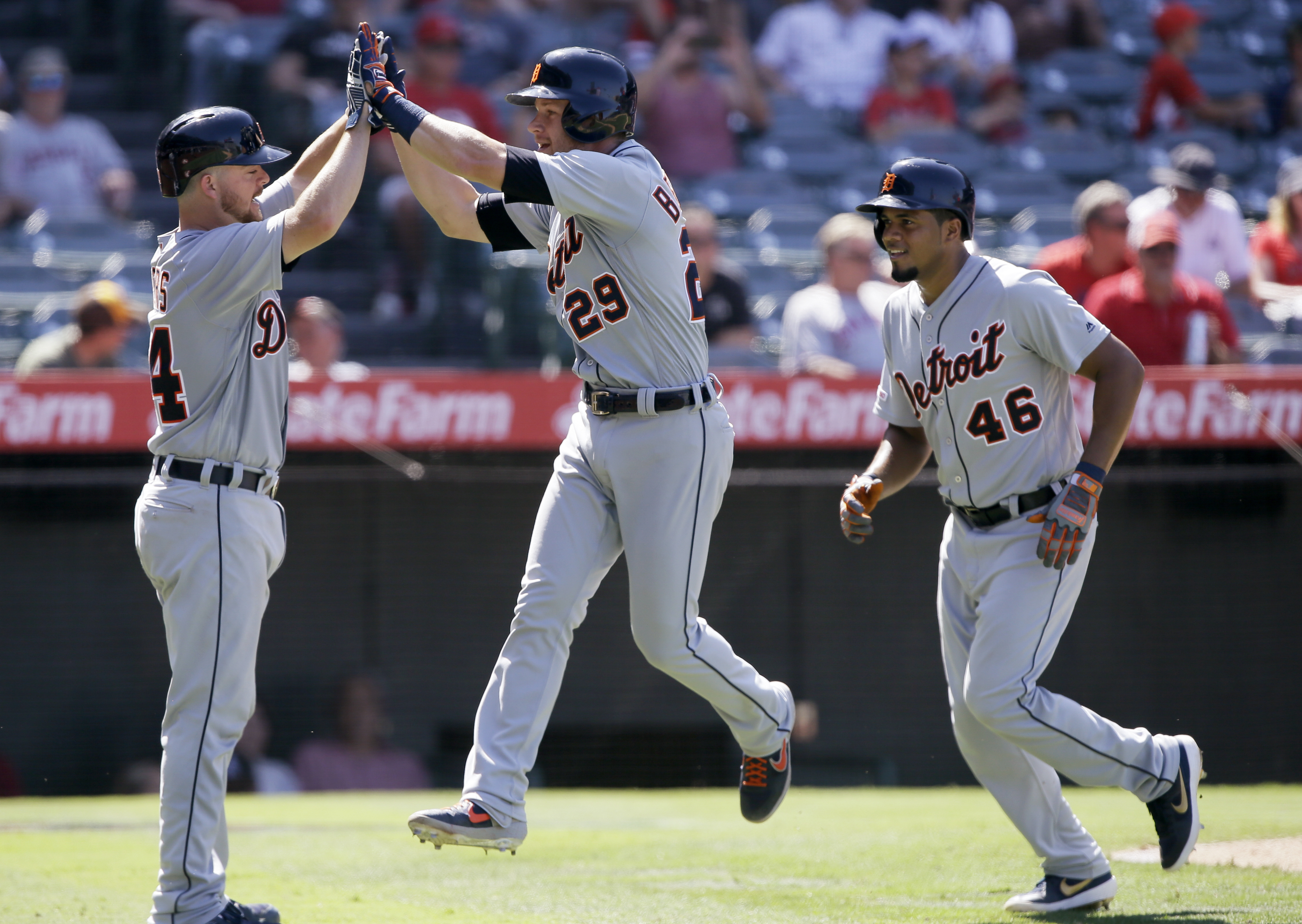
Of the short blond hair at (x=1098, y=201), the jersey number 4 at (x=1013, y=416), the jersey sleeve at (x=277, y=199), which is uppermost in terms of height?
the short blond hair at (x=1098, y=201)

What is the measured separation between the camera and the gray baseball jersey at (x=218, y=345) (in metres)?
3.22

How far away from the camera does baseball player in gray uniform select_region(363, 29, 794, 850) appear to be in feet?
11.3

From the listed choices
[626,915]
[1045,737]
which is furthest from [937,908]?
[626,915]

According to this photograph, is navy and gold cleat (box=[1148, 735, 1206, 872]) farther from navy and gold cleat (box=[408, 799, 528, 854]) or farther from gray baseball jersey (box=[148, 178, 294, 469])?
gray baseball jersey (box=[148, 178, 294, 469])

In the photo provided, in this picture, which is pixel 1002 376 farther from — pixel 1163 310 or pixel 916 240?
pixel 1163 310

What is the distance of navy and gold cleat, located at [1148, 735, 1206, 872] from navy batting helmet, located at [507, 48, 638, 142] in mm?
2126

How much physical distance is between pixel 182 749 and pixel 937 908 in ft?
6.01

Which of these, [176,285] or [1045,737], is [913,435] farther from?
[176,285]

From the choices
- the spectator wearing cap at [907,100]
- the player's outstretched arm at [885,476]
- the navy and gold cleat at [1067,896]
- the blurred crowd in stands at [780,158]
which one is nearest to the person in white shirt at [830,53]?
the blurred crowd in stands at [780,158]

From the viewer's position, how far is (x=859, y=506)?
3803 millimetres

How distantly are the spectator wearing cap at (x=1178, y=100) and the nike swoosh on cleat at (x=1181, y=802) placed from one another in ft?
25.1

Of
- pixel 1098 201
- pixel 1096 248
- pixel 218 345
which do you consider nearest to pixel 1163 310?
pixel 1096 248

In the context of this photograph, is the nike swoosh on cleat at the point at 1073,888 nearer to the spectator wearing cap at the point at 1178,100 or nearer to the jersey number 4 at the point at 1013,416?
the jersey number 4 at the point at 1013,416

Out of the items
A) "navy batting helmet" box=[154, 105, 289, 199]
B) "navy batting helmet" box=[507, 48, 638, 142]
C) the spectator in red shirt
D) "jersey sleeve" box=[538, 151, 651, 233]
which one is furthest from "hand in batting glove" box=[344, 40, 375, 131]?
the spectator in red shirt
